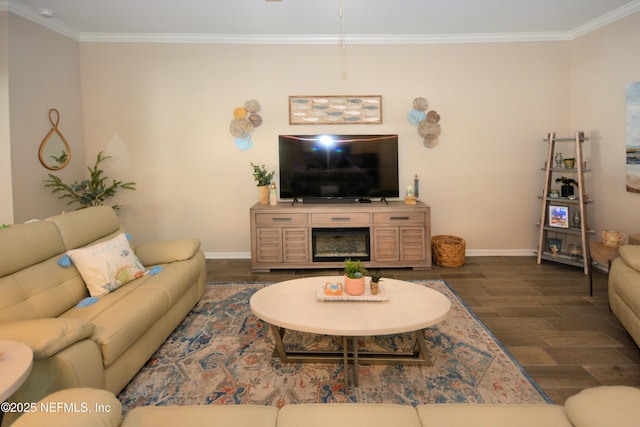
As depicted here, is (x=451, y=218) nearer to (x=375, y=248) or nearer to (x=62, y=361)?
(x=375, y=248)

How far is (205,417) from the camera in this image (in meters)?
1.25

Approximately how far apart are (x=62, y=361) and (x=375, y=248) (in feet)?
10.8

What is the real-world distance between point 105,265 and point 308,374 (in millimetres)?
1554

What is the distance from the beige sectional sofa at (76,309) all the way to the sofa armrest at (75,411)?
57 centimetres

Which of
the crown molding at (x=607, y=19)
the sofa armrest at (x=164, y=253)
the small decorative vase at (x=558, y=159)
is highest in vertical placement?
the crown molding at (x=607, y=19)

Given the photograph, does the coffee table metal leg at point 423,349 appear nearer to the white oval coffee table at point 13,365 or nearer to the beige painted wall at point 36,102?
the white oval coffee table at point 13,365

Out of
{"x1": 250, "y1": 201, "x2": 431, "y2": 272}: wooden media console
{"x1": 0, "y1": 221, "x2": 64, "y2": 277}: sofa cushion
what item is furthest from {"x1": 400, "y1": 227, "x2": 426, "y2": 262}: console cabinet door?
{"x1": 0, "y1": 221, "x2": 64, "y2": 277}: sofa cushion

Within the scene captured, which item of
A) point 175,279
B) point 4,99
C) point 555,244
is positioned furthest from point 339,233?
point 4,99

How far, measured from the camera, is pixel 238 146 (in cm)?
487

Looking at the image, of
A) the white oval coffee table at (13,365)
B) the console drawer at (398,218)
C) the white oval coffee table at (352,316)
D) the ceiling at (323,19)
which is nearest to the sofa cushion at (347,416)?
the white oval coffee table at (352,316)

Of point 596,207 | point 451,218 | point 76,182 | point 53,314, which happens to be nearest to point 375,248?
point 451,218

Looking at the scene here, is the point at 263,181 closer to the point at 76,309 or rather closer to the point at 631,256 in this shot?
the point at 76,309

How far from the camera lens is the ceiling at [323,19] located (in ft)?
12.5

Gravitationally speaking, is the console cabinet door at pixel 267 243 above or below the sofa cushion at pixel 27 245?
below
